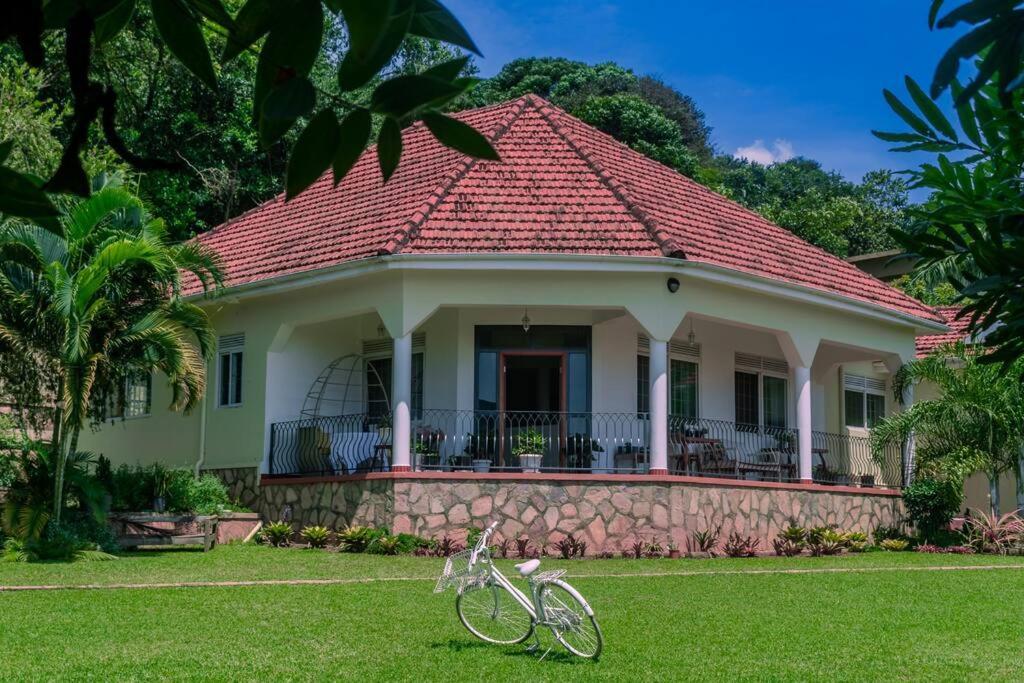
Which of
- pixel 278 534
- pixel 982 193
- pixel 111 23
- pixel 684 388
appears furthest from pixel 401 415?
pixel 111 23

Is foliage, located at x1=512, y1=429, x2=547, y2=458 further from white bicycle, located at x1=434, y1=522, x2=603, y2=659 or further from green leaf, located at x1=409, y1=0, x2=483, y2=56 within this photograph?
green leaf, located at x1=409, y1=0, x2=483, y2=56

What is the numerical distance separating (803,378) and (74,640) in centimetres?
1358

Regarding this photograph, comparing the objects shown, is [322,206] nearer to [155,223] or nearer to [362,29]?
[155,223]

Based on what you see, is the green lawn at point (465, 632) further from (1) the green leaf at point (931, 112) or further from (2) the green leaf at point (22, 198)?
(2) the green leaf at point (22, 198)

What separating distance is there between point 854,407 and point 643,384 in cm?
605

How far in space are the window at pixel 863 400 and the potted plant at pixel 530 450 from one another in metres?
8.52

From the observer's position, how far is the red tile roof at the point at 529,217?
1909cm

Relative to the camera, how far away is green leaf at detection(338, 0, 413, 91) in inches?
60.0

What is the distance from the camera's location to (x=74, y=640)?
10.6m

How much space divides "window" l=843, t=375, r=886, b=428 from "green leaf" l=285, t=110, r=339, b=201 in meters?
24.4

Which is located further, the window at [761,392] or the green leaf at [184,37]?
the window at [761,392]

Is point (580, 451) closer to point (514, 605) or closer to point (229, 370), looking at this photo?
point (229, 370)

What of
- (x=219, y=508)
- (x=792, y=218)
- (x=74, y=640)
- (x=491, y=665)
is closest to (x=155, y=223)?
(x=219, y=508)

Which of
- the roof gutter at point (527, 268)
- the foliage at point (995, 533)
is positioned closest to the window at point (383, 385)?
the roof gutter at point (527, 268)
